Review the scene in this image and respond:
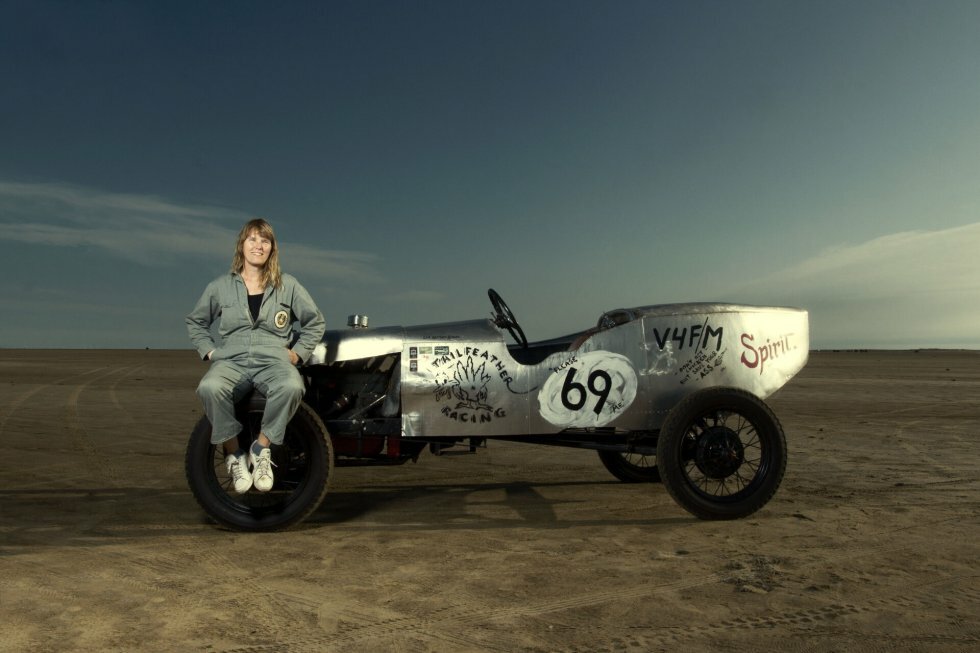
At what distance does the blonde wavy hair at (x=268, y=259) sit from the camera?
465 centimetres

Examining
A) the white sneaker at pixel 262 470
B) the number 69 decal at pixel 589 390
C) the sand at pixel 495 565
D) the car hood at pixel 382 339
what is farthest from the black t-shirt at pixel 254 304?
the number 69 decal at pixel 589 390

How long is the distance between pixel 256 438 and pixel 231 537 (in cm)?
62

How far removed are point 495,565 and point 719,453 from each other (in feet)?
6.19

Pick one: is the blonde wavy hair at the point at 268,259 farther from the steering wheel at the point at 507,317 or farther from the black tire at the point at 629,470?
the black tire at the point at 629,470

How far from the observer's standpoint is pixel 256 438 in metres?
4.55

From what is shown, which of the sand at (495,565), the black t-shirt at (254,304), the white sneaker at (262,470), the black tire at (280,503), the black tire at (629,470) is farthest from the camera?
the black tire at (629,470)

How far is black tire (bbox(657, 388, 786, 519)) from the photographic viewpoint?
15.2ft

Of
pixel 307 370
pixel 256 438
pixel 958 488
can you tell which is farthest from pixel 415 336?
pixel 958 488

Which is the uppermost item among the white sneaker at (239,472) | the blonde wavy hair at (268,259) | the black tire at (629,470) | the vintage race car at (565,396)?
the blonde wavy hair at (268,259)

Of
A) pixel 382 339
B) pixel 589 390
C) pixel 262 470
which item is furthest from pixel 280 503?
pixel 589 390

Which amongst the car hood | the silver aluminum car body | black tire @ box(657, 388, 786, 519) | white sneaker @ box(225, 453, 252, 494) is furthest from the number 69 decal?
white sneaker @ box(225, 453, 252, 494)

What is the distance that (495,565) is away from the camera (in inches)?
148

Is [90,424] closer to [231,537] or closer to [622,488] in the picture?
[231,537]

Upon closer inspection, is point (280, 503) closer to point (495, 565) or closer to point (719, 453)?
point (495, 565)
